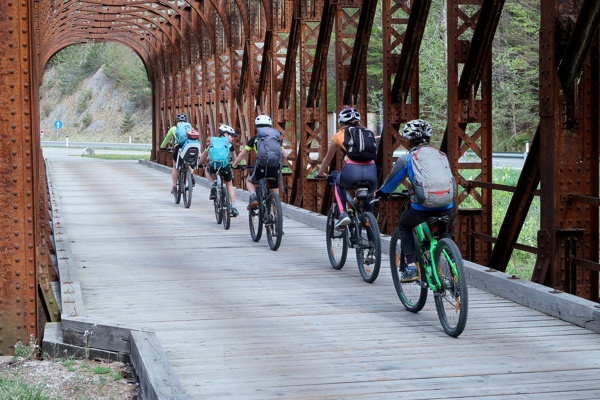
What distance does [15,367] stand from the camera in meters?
7.02

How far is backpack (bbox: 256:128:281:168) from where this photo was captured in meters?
12.4

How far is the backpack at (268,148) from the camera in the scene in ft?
40.8

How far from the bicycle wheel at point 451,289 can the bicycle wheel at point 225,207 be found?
7.52 metres

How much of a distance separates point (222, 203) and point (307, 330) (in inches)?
302

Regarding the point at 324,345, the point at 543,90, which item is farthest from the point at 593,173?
the point at 324,345

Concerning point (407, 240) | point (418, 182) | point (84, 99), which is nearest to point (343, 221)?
point (407, 240)

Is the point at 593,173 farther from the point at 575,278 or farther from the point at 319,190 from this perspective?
the point at 319,190

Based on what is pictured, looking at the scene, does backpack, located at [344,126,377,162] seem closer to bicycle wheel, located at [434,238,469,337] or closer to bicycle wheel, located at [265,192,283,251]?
bicycle wheel, located at [265,192,283,251]

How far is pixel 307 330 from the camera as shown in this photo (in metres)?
7.53

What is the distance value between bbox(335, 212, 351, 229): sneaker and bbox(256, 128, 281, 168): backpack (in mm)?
2643

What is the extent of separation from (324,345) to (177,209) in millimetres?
11918

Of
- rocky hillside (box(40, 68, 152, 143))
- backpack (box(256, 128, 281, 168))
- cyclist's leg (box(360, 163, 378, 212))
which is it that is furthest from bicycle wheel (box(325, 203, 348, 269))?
rocky hillside (box(40, 68, 152, 143))

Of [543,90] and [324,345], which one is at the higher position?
[543,90]

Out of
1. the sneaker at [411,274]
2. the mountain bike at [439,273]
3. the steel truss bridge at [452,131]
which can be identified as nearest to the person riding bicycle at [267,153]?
the steel truss bridge at [452,131]
